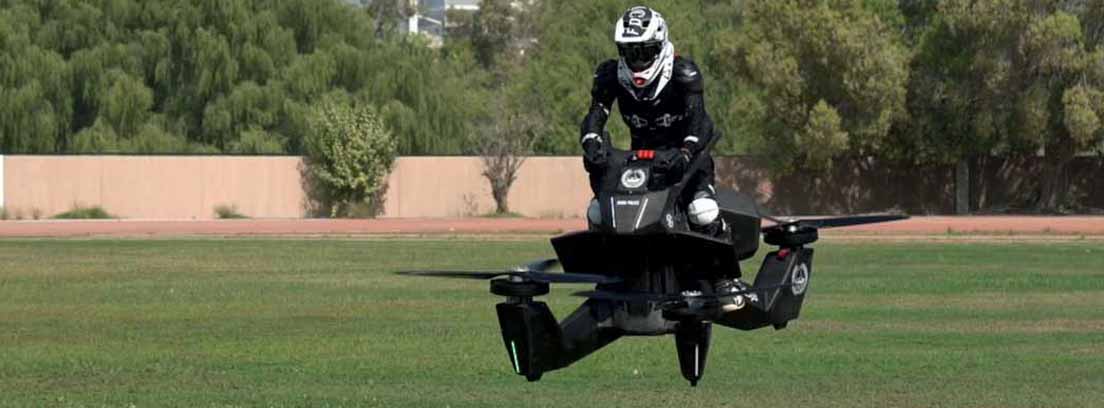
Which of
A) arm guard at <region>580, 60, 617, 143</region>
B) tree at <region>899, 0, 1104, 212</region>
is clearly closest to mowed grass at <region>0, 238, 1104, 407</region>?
arm guard at <region>580, 60, 617, 143</region>

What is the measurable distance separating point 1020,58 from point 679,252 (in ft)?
177

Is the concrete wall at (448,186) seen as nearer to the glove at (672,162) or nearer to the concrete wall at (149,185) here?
the concrete wall at (149,185)

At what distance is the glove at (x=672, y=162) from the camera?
9.12 meters

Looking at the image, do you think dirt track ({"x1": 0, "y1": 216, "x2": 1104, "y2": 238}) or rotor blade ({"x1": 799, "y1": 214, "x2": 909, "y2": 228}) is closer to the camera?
rotor blade ({"x1": 799, "y1": 214, "x2": 909, "y2": 228})

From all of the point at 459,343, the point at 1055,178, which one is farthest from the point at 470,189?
the point at 459,343

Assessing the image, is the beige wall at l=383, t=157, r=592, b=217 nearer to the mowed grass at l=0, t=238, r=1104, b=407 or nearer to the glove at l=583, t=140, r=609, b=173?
the mowed grass at l=0, t=238, r=1104, b=407

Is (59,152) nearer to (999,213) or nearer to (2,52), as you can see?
(2,52)

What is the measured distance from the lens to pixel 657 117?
32.4ft

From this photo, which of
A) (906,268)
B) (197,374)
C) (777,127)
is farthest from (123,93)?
(197,374)

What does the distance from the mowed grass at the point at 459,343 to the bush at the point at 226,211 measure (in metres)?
24.2

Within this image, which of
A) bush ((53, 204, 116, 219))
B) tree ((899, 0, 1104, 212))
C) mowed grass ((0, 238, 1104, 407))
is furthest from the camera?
bush ((53, 204, 116, 219))

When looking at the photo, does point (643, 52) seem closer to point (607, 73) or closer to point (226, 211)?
point (607, 73)

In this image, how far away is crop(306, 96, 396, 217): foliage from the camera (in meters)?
63.1

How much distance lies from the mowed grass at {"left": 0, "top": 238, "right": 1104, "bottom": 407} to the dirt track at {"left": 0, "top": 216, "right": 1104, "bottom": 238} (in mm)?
14420
